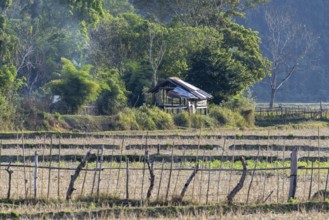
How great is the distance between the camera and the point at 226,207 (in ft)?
59.1

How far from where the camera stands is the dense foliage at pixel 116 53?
4791 centimetres

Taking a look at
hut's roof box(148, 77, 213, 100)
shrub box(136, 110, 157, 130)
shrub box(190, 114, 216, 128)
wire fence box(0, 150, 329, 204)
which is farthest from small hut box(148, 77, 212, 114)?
wire fence box(0, 150, 329, 204)

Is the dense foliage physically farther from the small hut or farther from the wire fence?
the wire fence

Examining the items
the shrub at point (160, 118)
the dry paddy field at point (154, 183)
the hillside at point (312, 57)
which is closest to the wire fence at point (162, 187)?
the dry paddy field at point (154, 183)

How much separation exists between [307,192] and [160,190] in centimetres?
344

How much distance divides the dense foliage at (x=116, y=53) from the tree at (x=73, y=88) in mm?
52

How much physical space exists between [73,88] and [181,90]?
6335 millimetres


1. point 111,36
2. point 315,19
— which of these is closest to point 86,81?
point 111,36

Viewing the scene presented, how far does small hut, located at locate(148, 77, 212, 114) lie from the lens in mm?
48781

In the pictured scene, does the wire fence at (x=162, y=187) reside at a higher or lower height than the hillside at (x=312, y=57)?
lower

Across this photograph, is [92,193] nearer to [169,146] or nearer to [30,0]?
[169,146]

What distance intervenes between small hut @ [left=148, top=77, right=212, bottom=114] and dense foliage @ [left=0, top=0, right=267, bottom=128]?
1879 millimetres

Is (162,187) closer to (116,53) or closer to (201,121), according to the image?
(201,121)

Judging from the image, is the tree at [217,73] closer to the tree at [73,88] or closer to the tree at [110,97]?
the tree at [110,97]
